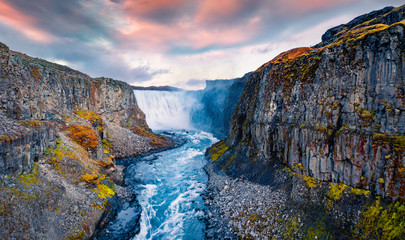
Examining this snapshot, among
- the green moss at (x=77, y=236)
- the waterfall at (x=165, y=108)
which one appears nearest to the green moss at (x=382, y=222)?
the green moss at (x=77, y=236)

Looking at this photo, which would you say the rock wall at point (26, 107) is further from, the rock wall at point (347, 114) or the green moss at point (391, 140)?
the green moss at point (391, 140)

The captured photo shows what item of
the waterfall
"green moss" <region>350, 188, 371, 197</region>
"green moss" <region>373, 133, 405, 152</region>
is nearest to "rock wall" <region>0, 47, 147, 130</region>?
the waterfall

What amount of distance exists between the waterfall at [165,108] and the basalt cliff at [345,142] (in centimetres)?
7911

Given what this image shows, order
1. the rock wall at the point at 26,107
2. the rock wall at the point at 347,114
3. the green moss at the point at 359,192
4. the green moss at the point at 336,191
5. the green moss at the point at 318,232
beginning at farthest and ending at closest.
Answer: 1. the rock wall at the point at 26,107
2. the green moss at the point at 336,191
3. the green moss at the point at 318,232
4. the green moss at the point at 359,192
5. the rock wall at the point at 347,114

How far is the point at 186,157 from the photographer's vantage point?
145 ft

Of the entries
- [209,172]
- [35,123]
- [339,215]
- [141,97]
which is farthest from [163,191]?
[141,97]

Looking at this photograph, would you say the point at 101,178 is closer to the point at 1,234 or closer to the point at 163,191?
the point at 163,191

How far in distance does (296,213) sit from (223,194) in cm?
948

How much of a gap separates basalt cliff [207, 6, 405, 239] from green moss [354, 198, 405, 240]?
0.04 meters

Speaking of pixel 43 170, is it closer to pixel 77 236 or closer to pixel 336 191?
pixel 77 236

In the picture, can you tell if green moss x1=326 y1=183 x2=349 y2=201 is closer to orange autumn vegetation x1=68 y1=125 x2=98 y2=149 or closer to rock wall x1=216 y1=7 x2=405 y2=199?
rock wall x1=216 y1=7 x2=405 y2=199

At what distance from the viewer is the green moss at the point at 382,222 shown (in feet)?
33.7

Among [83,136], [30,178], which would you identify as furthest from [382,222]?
[83,136]

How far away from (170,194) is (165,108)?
8372cm
